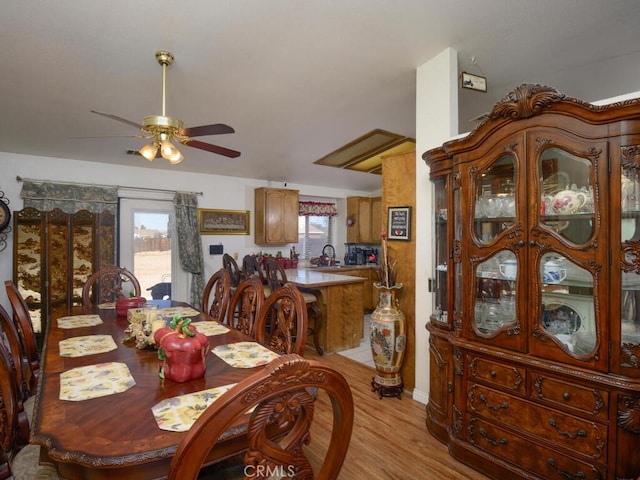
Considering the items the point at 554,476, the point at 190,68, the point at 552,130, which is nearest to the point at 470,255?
the point at 552,130

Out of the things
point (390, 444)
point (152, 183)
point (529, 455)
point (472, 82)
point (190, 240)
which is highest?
point (472, 82)

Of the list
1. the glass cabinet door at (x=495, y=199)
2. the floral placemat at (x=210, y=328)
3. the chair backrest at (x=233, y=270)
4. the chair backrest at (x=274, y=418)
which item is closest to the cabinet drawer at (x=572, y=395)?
the glass cabinet door at (x=495, y=199)

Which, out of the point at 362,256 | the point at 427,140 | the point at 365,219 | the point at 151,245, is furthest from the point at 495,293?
the point at 365,219

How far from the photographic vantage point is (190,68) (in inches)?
101

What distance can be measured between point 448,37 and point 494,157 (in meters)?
1.00

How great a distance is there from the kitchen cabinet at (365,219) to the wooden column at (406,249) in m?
3.50

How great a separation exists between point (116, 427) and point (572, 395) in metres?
1.94

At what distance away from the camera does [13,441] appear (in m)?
1.23

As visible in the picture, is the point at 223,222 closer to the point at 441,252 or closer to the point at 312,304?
the point at 312,304

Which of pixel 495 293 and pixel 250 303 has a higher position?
pixel 495 293

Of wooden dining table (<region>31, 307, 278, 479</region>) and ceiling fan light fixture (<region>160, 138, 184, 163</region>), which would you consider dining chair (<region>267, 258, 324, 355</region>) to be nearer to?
ceiling fan light fixture (<region>160, 138, 184, 163</region>)

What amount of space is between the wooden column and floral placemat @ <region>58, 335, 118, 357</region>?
218 cm

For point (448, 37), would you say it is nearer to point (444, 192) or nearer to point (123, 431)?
point (444, 192)

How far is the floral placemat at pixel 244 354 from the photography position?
1.58 metres
